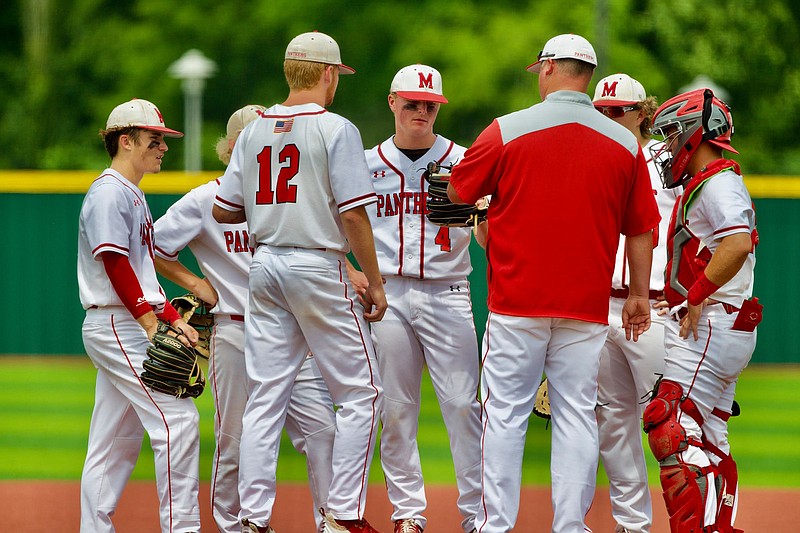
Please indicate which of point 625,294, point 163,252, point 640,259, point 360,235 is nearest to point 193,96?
point 163,252

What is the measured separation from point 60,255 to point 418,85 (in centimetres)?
595

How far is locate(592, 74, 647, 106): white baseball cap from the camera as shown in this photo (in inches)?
203

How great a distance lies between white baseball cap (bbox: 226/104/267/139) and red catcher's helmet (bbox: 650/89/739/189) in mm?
1788

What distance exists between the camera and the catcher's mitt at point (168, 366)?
175 inches

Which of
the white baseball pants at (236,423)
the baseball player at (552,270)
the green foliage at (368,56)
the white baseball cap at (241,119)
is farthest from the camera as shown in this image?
the green foliage at (368,56)

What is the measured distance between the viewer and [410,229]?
5.18 meters

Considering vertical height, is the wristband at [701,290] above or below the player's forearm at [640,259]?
below

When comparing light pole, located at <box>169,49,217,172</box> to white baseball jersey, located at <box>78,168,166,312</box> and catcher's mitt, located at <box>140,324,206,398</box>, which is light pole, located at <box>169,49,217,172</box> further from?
catcher's mitt, located at <box>140,324,206,398</box>

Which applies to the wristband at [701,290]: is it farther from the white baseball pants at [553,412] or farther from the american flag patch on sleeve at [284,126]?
the american flag patch on sleeve at [284,126]

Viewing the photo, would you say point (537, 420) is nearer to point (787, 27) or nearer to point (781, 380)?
point (781, 380)

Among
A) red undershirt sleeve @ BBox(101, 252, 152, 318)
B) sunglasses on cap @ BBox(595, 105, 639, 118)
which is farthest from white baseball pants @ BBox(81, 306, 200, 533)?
sunglasses on cap @ BBox(595, 105, 639, 118)

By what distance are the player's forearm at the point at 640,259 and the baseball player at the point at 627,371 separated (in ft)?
1.86

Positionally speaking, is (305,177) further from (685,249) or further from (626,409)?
(626,409)

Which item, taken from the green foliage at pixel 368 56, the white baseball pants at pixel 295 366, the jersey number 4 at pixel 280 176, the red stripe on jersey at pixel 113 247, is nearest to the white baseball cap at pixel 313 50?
the jersey number 4 at pixel 280 176
